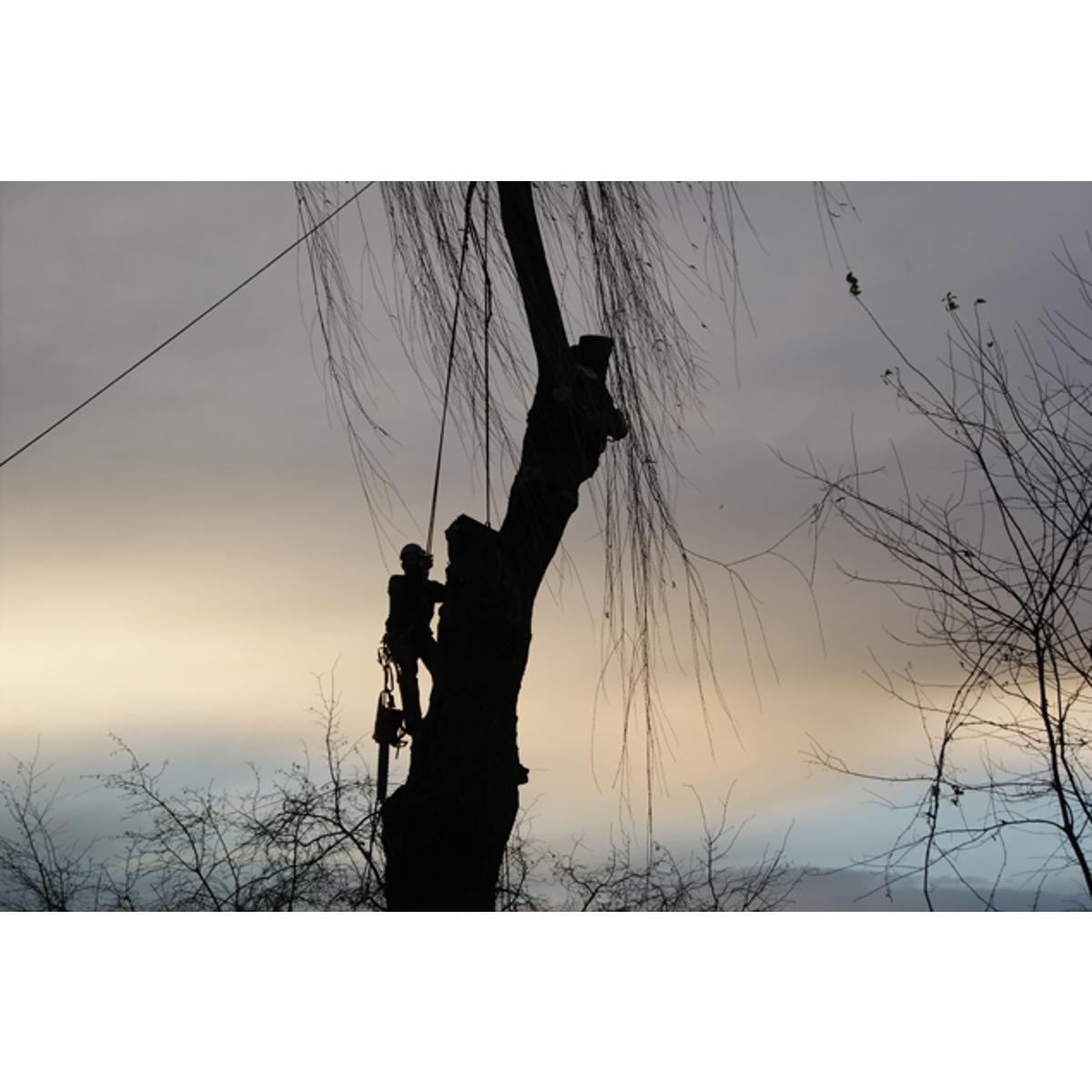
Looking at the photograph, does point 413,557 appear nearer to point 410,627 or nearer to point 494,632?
point 410,627

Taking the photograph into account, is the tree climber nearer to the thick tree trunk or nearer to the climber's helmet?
the climber's helmet

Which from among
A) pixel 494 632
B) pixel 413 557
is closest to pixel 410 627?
pixel 413 557

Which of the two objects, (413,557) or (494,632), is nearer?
(494,632)

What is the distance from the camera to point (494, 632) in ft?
8.92

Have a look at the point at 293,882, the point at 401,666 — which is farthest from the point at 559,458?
the point at 293,882

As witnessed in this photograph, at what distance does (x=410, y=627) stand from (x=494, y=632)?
425mm

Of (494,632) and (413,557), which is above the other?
(413,557)

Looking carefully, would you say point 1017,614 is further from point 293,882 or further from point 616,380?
point 293,882

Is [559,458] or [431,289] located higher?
[431,289]

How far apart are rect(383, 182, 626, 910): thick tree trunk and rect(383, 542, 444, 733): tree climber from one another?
0.23 metres

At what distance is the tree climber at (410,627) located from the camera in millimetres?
3047

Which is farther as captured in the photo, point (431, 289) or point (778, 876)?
point (778, 876)

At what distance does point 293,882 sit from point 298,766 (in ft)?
2.32

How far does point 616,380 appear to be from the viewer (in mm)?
2445
